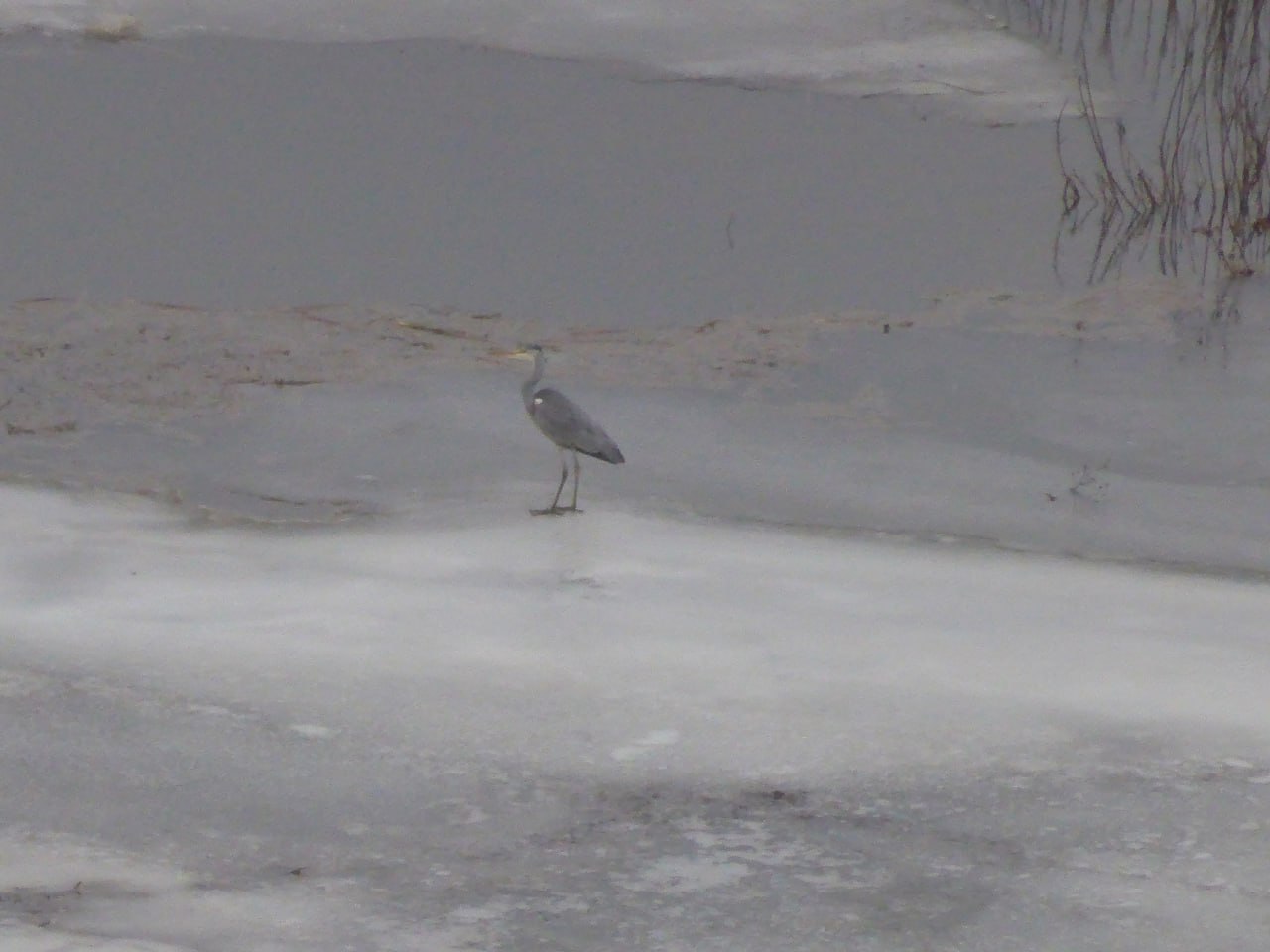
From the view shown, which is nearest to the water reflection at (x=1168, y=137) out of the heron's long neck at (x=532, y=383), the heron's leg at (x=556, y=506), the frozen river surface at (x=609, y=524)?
the frozen river surface at (x=609, y=524)

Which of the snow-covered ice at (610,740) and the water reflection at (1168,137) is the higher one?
the water reflection at (1168,137)

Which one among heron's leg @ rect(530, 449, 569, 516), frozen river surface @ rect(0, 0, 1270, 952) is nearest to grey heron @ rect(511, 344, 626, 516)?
heron's leg @ rect(530, 449, 569, 516)

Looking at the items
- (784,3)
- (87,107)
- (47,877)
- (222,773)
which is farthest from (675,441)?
(784,3)

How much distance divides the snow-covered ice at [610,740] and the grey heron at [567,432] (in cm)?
23

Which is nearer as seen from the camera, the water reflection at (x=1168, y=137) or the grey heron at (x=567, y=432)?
the grey heron at (x=567, y=432)

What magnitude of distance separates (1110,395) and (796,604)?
260 centimetres

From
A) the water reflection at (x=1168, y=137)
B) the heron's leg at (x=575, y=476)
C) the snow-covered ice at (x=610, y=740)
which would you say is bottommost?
the snow-covered ice at (x=610, y=740)

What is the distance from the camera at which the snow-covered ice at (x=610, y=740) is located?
12.3 feet

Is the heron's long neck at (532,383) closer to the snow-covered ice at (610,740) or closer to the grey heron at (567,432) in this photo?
the grey heron at (567,432)

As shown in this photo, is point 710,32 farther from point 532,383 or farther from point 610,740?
point 610,740

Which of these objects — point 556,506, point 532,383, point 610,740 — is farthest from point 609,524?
point 610,740

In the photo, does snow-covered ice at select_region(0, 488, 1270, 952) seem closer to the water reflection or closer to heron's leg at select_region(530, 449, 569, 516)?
heron's leg at select_region(530, 449, 569, 516)

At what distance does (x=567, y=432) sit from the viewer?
643cm

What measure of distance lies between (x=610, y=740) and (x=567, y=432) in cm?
198
